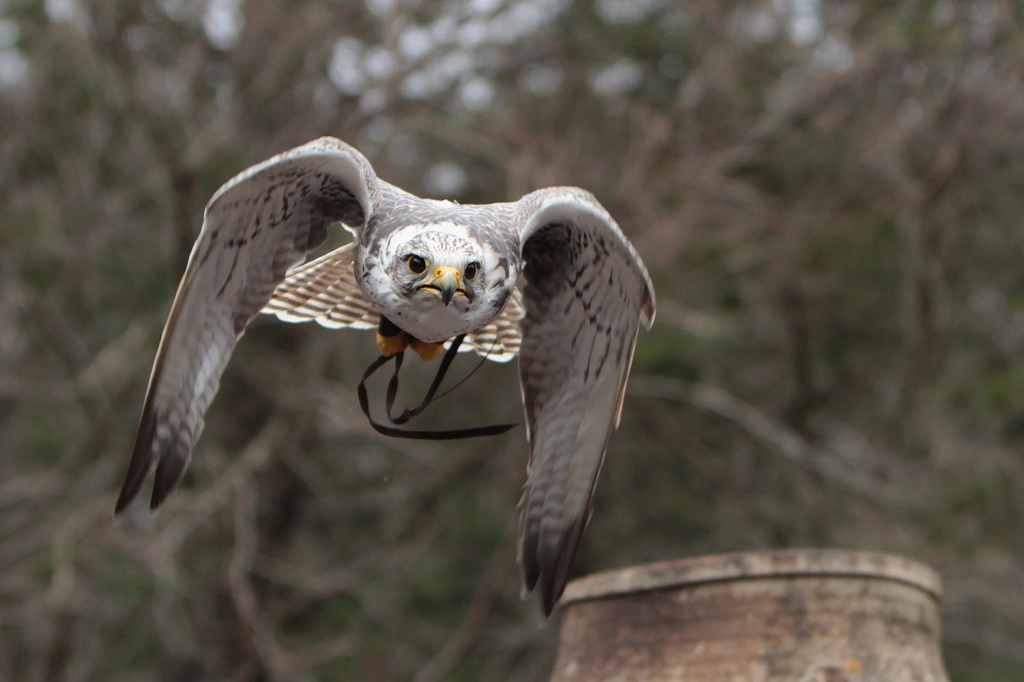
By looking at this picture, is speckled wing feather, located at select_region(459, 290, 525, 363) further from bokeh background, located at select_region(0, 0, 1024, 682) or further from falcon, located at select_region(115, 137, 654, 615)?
bokeh background, located at select_region(0, 0, 1024, 682)

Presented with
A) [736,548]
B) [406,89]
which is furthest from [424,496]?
[406,89]

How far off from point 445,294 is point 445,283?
0.03 m

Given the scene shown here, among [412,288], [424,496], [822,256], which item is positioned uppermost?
[412,288]

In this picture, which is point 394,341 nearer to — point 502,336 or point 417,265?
point 417,265

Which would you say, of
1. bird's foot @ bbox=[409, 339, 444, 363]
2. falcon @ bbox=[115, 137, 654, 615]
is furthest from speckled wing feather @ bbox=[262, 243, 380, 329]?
bird's foot @ bbox=[409, 339, 444, 363]

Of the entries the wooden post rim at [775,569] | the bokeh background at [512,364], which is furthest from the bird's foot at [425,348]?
the bokeh background at [512,364]

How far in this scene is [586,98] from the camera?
8.47 metres

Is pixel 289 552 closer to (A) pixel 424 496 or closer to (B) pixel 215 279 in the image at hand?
(A) pixel 424 496

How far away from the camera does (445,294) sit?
2.79m

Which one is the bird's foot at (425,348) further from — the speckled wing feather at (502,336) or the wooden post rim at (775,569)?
the wooden post rim at (775,569)

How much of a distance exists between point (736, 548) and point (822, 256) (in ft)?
8.27

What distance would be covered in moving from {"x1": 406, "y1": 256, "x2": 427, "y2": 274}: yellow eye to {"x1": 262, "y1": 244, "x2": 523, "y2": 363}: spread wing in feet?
3.61

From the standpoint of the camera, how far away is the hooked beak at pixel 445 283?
9.14 ft

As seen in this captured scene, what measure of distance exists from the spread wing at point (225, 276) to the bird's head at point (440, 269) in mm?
359
